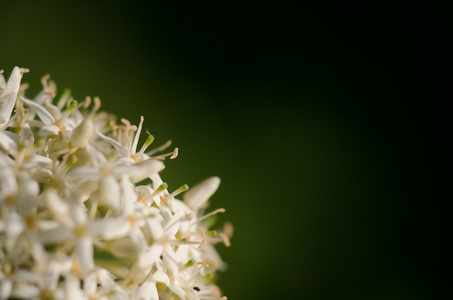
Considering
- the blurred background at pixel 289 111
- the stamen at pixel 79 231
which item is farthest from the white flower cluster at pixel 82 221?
the blurred background at pixel 289 111

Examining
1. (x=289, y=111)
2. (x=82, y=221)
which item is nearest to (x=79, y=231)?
(x=82, y=221)

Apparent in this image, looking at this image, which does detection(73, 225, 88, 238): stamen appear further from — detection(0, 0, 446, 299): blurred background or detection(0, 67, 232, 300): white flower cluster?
detection(0, 0, 446, 299): blurred background

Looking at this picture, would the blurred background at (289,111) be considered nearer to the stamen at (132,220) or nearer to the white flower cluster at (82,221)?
the white flower cluster at (82,221)

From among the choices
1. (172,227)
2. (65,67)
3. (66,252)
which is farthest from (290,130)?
(66,252)

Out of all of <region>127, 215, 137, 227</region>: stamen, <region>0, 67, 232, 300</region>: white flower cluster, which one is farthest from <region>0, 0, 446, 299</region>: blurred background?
<region>127, 215, 137, 227</region>: stamen

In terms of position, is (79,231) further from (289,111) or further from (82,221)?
(289,111)

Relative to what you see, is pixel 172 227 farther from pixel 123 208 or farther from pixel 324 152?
pixel 324 152
